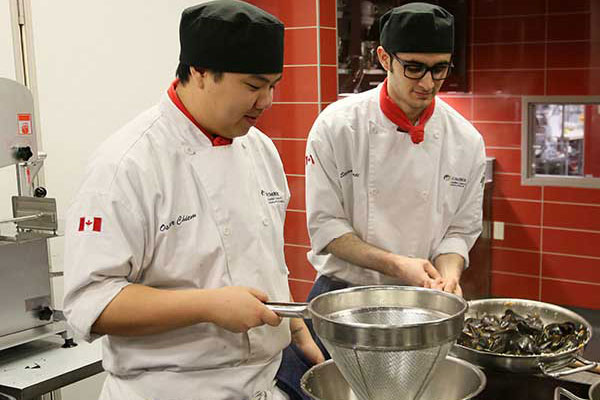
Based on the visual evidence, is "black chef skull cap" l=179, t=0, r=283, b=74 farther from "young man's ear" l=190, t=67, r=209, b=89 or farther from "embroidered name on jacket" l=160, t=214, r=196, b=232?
"embroidered name on jacket" l=160, t=214, r=196, b=232

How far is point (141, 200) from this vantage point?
1.50 m

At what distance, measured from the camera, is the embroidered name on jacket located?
59.6 inches

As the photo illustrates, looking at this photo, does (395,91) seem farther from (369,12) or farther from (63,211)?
(369,12)

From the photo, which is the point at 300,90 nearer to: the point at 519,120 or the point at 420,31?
the point at 420,31

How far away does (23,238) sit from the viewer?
2.41 meters

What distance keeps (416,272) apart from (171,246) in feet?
2.78

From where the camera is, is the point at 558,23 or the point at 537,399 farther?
the point at 558,23

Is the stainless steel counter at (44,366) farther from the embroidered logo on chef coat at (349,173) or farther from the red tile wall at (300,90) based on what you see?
the red tile wall at (300,90)

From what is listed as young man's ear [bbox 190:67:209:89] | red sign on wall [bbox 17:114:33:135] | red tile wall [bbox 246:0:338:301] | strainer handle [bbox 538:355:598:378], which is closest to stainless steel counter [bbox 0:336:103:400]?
red sign on wall [bbox 17:114:33:135]

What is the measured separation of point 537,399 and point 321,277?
3.19 ft

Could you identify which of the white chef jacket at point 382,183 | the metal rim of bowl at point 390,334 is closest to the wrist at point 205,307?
the metal rim of bowl at point 390,334

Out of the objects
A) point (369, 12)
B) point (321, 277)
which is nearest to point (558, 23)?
point (369, 12)

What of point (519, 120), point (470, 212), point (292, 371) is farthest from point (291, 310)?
point (519, 120)

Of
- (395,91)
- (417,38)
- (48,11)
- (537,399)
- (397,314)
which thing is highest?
(48,11)
